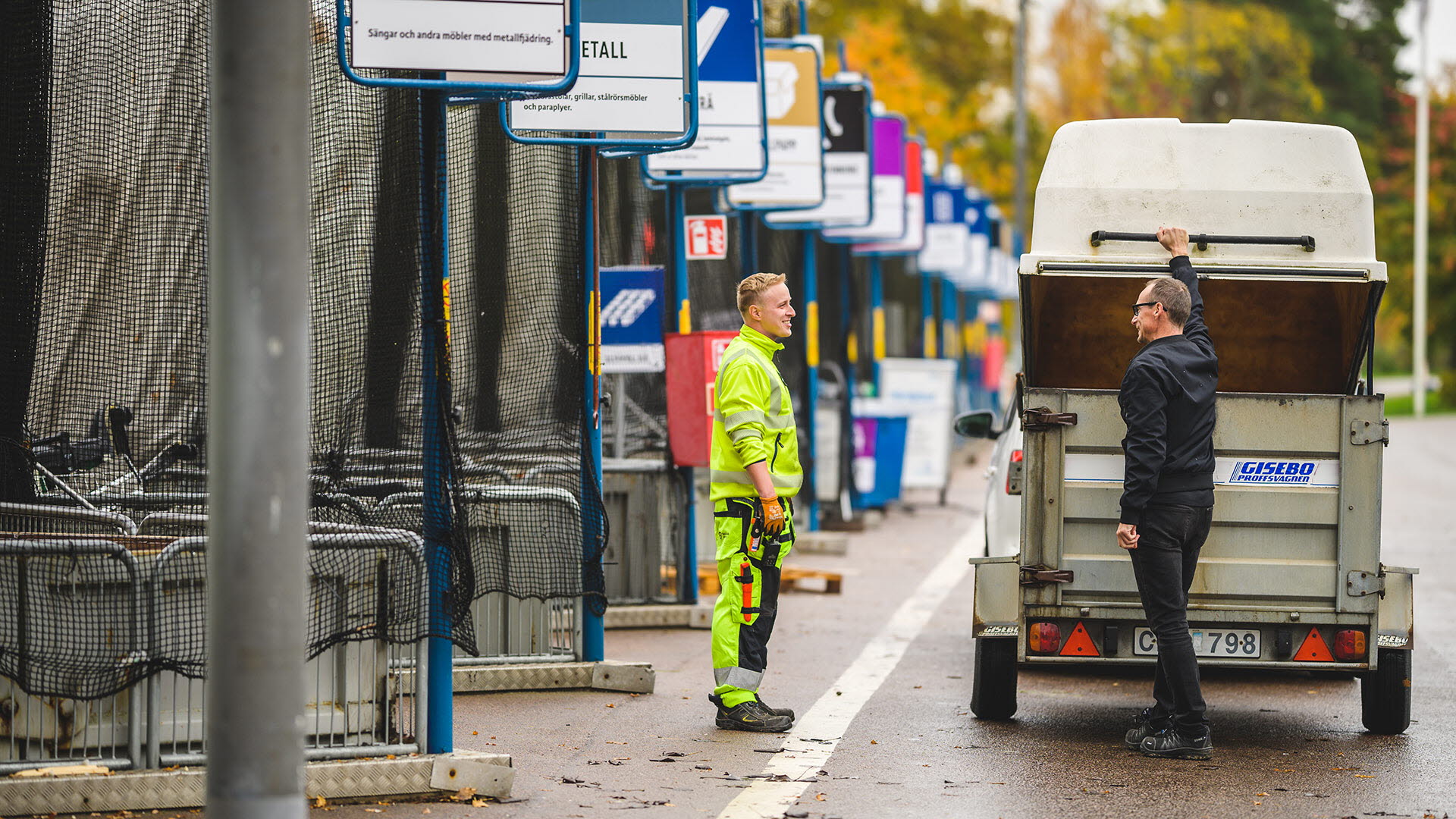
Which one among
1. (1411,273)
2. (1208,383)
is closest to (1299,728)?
(1208,383)

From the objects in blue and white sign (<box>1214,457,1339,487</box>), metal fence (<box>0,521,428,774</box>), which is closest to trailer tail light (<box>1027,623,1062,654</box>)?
blue and white sign (<box>1214,457,1339,487</box>)

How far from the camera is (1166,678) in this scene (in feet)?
24.3

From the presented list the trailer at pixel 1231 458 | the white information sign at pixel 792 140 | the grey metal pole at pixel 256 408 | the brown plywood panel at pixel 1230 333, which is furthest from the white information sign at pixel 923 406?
the grey metal pole at pixel 256 408

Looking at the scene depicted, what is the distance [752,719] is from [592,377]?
2026 mm

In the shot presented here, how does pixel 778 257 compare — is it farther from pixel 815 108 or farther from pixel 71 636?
pixel 71 636

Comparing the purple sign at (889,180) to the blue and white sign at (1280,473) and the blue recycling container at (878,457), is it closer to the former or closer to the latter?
the blue recycling container at (878,457)

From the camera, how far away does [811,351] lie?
1584cm

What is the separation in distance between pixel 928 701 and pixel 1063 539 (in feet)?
4.25

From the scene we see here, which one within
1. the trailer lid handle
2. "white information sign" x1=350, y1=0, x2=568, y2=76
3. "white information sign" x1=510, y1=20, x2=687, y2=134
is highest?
"white information sign" x1=510, y1=20, x2=687, y2=134

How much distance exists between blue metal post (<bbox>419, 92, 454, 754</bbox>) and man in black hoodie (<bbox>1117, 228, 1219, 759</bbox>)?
8.59 feet

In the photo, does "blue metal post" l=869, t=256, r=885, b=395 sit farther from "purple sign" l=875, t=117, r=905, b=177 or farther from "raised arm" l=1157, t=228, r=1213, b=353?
"raised arm" l=1157, t=228, r=1213, b=353

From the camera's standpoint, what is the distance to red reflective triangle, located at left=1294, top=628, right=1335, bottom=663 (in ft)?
25.2

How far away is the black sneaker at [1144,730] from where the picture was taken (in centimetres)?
753

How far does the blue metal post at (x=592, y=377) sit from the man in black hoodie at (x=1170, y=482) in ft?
8.41
